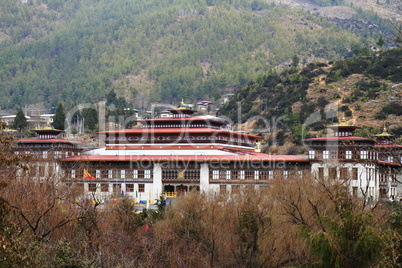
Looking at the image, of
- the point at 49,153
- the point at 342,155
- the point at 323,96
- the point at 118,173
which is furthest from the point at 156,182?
the point at 323,96

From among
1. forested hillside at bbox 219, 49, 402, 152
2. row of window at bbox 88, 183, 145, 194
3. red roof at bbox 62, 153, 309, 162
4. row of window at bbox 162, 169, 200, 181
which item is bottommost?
row of window at bbox 88, 183, 145, 194

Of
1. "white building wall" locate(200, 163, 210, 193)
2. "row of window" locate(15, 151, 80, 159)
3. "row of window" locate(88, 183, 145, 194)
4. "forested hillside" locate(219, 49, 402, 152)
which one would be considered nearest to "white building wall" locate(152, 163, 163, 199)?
"row of window" locate(88, 183, 145, 194)

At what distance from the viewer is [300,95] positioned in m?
117

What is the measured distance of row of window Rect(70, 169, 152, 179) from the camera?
6562 centimetres

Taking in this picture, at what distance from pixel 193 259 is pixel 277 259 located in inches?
190

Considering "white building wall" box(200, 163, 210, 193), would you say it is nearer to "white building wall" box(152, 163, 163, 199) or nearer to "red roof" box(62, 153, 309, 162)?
"red roof" box(62, 153, 309, 162)

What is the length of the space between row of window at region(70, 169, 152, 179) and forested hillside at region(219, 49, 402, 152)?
118ft

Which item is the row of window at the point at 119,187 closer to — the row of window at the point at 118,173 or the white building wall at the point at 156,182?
the row of window at the point at 118,173

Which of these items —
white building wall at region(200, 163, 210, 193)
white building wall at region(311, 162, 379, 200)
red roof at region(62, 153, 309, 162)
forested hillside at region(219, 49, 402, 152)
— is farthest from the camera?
forested hillside at region(219, 49, 402, 152)

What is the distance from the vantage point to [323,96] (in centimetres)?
11344

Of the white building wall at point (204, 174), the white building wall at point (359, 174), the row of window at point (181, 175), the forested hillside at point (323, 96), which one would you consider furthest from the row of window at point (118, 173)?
the forested hillside at point (323, 96)

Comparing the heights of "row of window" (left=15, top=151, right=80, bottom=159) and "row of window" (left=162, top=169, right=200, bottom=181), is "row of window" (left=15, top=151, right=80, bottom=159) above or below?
above

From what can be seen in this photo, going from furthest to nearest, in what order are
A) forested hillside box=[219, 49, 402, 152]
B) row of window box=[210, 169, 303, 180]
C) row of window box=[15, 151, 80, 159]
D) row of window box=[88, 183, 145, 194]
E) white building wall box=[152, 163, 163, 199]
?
forested hillside box=[219, 49, 402, 152] → row of window box=[15, 151, 80, 159] → row of window box=[88, 183, 145, 194] → white building wall box=[152, 163, 163, 199] → row of window box=[210, 169, 303, 180]

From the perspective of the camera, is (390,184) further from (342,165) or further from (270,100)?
(270,100)
